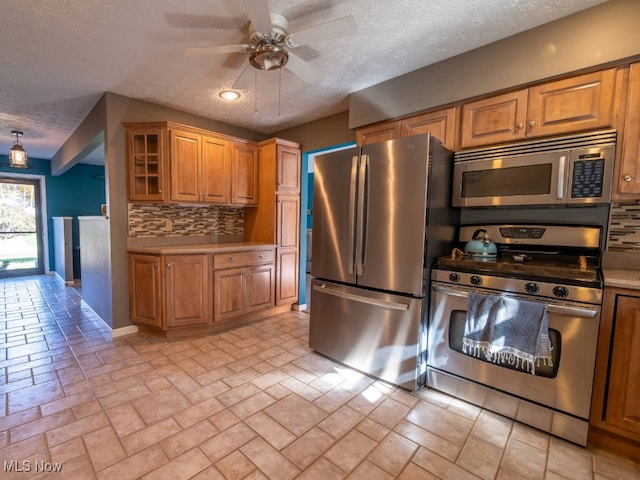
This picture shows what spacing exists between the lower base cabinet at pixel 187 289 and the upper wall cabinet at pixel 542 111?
2.53 metres

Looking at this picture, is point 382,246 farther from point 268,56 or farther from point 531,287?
point 268,56

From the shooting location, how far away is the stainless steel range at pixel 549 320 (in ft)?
5.26

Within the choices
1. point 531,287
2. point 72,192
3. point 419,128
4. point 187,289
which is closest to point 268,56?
point 419,128

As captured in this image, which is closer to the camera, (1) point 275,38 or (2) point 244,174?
(1) point 275,38

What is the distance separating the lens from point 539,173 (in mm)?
1917

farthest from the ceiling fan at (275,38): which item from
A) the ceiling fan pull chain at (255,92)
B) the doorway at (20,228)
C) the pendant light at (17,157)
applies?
the doorway at (20,228)

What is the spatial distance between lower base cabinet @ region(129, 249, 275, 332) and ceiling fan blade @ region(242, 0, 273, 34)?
2141mm

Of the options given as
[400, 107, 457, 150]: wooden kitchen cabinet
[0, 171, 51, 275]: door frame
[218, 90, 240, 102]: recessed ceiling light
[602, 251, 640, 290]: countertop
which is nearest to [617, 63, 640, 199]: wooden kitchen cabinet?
[602, 251, 640, 290]: countertop

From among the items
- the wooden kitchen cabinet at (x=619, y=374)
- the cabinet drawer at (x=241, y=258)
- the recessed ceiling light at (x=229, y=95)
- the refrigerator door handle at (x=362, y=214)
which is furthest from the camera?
the cabinet drawer at (x=241, y=258)

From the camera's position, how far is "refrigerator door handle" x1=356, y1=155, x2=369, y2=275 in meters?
2.25

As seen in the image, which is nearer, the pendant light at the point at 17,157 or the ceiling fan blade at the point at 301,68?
the ceiling fan blade at the point at 301,68

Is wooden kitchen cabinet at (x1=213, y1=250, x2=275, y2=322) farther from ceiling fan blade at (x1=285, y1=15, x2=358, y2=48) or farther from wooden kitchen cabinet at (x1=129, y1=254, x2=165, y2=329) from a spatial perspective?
ceiling fan blade at (x1=285, y1=15, x2=358, y2=48)

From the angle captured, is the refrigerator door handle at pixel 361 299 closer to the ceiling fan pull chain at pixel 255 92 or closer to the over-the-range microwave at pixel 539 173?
the over-the-range microwave at pixel 539 173

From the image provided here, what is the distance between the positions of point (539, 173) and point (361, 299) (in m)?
1.46
